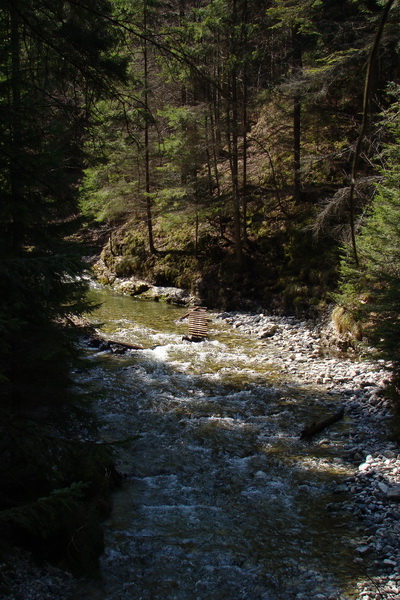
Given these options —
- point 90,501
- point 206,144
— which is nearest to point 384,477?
point 90,501

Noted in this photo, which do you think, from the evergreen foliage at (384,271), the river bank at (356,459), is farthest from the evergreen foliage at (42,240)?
the evergreen foliage at (384,271)

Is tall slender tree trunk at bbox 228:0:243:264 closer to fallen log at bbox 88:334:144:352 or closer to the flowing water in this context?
fallen log at bbox 88:334:144:352

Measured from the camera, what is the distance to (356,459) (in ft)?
23.4

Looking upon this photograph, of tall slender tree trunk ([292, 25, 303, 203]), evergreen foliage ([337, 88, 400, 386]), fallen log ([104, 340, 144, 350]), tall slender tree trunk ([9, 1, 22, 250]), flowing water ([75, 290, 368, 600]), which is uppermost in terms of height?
tall slender tree trunk ([292, 25, 303, 203])

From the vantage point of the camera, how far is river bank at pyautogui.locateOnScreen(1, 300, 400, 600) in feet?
14.2

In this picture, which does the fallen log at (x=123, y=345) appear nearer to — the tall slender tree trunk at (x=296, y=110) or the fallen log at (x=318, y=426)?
the fallen log at (x=318, y=426)

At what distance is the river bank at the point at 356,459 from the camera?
14.2ft

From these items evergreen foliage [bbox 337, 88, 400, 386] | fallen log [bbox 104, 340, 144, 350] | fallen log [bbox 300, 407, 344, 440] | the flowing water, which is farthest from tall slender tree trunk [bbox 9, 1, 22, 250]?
fallen log [bbox 104, 340, 144, 350]

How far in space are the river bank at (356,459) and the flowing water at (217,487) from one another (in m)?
0.19

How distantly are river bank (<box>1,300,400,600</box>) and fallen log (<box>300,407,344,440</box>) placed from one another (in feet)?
0.48

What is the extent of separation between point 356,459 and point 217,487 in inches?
95.8

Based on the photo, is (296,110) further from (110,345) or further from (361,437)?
(361,437)

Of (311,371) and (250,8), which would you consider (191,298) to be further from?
(250,8)

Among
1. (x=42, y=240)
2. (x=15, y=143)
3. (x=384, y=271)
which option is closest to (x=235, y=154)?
(x=384, y=271)
